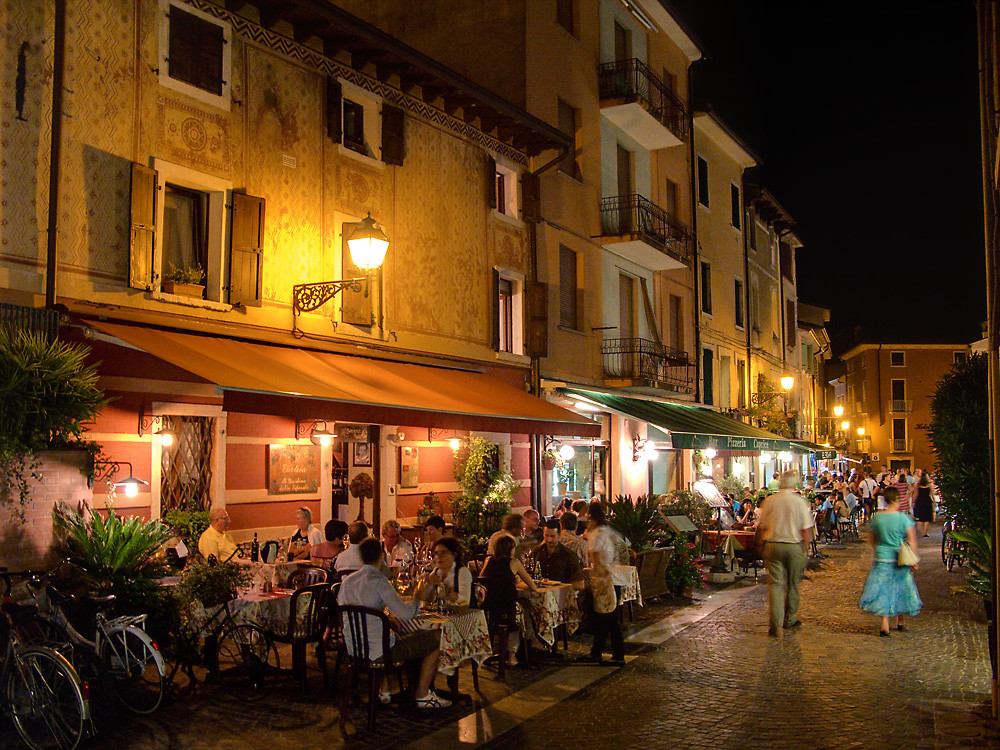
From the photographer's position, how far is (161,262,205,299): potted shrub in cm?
1080

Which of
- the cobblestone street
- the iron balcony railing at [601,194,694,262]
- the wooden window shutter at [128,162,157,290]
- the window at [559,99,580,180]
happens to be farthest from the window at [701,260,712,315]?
the wooden window shutter at [128,162,157,290]

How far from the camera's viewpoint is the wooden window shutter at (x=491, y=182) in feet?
55.4

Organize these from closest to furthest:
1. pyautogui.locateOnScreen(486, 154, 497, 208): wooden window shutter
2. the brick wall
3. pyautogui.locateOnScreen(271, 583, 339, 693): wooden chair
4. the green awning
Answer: the brick wall → pyautogui.locateOnScreen(271, 583, 339, 693): wooden chair → pyautogui.locateOnScreen(486, 154, 497, 208): wooden window shutter → the green awning

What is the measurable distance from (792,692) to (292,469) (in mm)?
7228

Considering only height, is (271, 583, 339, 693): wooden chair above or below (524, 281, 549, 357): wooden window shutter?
below

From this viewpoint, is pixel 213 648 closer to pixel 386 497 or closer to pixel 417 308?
pixel 386 497

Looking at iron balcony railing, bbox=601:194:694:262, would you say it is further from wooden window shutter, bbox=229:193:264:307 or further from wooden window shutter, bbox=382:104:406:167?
wooden window shutter, bbox=229:193:264:307

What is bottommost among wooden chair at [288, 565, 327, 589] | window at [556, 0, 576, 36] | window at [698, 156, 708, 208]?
wooden chair at [288, 565, 327, 589]

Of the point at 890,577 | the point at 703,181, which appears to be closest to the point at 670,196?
the point at 703,181

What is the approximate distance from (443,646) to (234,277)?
5845 millimetres

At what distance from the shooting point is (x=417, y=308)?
49.2 feet

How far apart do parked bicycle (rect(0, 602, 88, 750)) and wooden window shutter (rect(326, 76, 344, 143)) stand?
8.59 m

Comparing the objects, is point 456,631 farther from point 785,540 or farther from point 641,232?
point 641,232

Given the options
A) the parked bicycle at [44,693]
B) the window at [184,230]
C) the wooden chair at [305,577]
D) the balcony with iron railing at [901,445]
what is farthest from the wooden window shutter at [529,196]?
the balcony with iron railing at [901,445]
